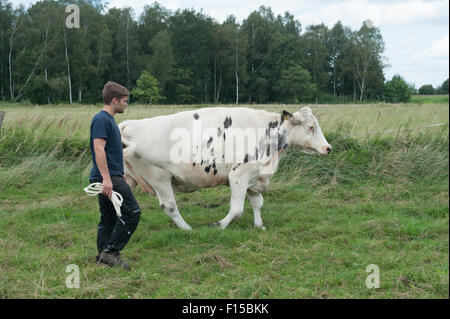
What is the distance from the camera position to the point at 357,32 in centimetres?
3622

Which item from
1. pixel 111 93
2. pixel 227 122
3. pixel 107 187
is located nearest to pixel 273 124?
pixel 227 122

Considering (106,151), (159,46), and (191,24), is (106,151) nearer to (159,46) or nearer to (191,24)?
(159,46)

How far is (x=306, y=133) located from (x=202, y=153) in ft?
5.56

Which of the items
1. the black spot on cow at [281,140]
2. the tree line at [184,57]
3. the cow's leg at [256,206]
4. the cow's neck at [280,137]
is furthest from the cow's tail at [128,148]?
the tree line at [184,57]

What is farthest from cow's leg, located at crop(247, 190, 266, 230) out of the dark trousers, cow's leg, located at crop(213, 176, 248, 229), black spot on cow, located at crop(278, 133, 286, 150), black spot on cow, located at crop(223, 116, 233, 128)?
the dark trousers

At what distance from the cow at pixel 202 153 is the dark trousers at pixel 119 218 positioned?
1.16 m

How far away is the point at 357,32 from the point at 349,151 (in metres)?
29.9

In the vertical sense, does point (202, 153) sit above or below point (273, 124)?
below

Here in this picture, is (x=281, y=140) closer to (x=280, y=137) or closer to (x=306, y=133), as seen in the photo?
(x=280, y=137)

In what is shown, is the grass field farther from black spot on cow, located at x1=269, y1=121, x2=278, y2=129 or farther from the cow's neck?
black spot on cow, located at x1=269, y1=121, x2=278, y2=129

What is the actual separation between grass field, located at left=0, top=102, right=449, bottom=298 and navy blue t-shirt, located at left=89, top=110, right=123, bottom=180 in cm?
112

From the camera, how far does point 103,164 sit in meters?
4.43

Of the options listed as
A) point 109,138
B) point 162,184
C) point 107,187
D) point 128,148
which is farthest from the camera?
point 162,184

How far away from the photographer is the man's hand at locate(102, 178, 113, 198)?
4418 millimetres
